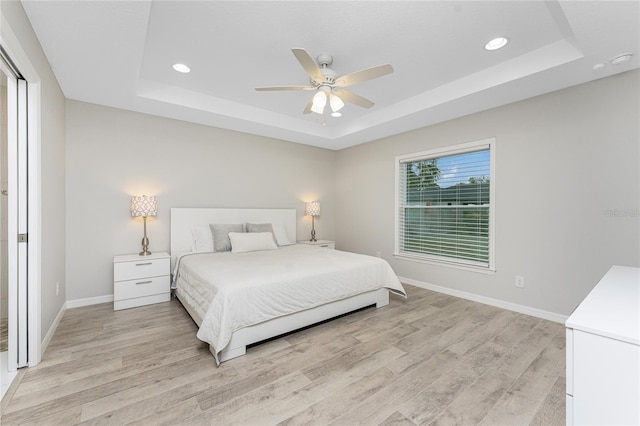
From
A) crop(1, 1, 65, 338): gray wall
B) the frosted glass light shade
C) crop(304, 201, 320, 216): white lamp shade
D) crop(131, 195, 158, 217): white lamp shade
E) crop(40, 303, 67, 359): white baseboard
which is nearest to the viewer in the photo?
crop(1, 1, 65, 338): gray wall

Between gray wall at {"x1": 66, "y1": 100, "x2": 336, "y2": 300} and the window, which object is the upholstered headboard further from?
the window

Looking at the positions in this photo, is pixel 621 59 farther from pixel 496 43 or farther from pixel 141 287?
pixel 141 287

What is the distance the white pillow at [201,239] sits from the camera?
3883mm

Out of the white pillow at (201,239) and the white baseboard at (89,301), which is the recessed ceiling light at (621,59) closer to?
the white pillow at (201,239)

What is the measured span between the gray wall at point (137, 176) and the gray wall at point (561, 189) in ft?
9.93

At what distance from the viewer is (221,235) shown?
3965 millimetres

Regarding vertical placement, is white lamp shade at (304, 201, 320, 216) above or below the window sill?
above

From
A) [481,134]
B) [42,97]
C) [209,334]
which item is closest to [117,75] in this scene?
[42,97]

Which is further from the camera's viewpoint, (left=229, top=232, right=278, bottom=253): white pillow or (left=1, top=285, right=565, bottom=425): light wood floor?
(left=229, top=232, right=278, bottom=253): white pillow

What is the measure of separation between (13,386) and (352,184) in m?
4.80

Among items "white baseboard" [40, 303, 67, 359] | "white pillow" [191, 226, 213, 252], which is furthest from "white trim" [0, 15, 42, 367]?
"white pillow" [191, 226, 213, 252]

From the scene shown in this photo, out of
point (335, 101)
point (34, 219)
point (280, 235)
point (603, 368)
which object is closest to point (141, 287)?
point (34, 219)

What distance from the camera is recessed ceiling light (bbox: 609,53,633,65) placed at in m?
2.30

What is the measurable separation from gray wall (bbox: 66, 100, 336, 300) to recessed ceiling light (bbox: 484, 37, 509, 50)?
3.35 meters
